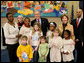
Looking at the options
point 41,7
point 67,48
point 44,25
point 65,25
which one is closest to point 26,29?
point 44,25

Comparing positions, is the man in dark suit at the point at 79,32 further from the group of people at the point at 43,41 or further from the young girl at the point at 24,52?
the young girl at the point at 24,52

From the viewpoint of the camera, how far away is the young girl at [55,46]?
111 inches

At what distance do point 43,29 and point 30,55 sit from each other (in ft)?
2.18

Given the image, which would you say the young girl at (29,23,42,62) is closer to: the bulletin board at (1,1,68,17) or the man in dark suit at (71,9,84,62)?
the man in dark suit at (71,9,84,62)

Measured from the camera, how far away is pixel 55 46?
2824mm

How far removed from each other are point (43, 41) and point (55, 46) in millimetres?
270

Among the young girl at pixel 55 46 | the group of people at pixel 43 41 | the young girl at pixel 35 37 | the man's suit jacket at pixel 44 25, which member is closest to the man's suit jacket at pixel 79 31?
the group of people at pixel 43 41

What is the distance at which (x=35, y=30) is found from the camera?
298 centimetres

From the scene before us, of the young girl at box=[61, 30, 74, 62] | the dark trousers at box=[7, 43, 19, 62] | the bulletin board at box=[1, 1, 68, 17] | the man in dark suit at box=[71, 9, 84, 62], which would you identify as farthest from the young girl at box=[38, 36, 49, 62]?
the bulletin board at box=[1, 1, 68, 17]

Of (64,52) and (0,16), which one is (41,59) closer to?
(64,52)

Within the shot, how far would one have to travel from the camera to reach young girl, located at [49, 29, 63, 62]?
2817 millimetres

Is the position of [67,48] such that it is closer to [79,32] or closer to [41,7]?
[79,32]

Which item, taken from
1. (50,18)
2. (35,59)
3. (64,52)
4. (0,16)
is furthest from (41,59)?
(0,16)

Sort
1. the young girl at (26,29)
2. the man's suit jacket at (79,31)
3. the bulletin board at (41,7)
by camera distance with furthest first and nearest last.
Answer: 1. the bulletin board at (41,7)
2. the young girl at (26,29)
3. the man's suit jacket at (79,31)
